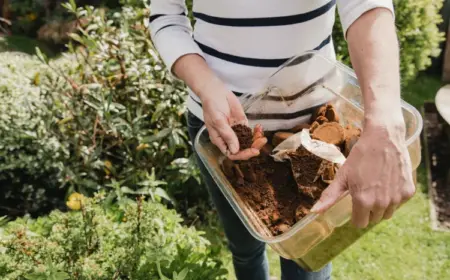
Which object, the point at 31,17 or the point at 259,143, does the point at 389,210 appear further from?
the point at 31,17

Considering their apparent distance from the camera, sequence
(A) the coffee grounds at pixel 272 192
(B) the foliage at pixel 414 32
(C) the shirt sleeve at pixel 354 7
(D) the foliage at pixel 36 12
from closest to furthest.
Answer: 1. (C) the shirt sleeve at pixel 354 7
2. (A) the coffee grounds at pixel 272 192
3. (B) the foliage at pixel 414 32
4. (D) the foliage at pixel 36 12

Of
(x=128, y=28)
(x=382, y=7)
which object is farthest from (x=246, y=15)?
(x=128, y=28)

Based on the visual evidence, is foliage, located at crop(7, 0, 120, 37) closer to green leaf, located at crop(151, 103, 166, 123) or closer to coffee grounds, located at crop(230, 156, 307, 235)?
green leaf, located at crop(151, 103, 166, 123)

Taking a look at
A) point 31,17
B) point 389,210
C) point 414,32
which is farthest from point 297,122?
point 31,17

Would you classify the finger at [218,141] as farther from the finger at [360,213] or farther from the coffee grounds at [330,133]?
the finger at [360,213]

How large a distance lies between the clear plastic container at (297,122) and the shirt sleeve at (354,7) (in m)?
0.23

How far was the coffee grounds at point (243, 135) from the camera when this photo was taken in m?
1.30

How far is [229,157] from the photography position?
1308 mm

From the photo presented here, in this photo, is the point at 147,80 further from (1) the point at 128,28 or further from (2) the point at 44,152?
(2) the point at 44,152

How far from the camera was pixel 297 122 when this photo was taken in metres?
A: 1.49

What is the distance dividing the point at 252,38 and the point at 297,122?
0.89 feet

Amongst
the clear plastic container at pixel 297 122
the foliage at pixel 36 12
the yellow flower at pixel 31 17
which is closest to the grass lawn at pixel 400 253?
the clear plastic container at pixel 297 122

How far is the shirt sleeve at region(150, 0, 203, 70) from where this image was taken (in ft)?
4.87

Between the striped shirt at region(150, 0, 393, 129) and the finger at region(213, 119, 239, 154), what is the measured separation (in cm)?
21
